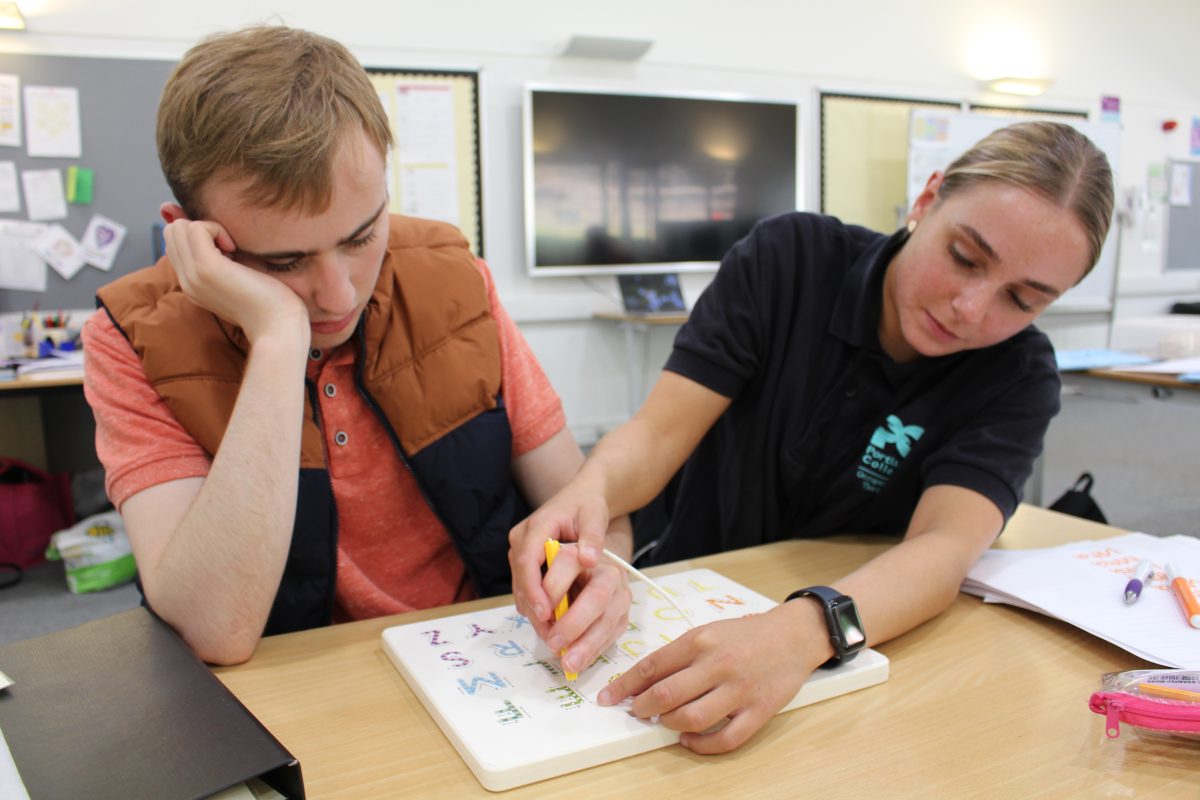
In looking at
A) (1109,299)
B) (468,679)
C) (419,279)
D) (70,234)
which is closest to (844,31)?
(1109,299)

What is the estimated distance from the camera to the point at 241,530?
80cm

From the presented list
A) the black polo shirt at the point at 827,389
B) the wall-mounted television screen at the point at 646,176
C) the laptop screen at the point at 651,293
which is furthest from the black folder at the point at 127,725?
the laptop screen at the point at 651,293

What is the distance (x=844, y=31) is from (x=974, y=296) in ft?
13.6

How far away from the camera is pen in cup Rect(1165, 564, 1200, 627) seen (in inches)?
31.1

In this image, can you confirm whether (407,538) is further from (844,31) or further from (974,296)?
(844,31)

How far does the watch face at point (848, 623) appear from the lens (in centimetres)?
71

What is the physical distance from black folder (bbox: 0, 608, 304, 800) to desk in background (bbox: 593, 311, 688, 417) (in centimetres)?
308

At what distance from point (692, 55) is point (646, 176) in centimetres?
69

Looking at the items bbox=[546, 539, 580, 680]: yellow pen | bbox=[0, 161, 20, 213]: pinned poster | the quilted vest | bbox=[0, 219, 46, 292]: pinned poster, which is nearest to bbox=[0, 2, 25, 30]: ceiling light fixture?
bbox=[0, 161, 20, 213]: pinned poster

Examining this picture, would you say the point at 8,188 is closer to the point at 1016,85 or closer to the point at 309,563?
the point at 309,563

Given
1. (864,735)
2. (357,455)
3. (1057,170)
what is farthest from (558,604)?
(1057,170)

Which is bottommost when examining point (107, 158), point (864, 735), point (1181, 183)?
point (864, 735)

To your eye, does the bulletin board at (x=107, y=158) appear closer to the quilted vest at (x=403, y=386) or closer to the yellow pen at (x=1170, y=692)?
the quilted vest at (x=403, y=386)

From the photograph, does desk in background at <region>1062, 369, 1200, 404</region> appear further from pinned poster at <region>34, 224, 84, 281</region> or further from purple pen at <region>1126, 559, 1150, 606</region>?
pinned poster at <region>34, 224, 84, 281</region>
